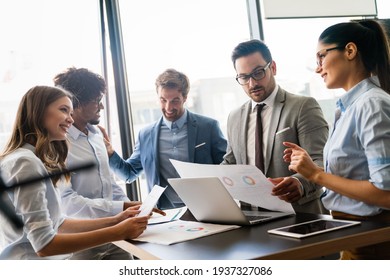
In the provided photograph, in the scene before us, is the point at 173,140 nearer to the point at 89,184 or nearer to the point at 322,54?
the point at 89,184

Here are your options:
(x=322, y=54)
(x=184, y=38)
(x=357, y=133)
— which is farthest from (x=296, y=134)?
(x=184, y=38)

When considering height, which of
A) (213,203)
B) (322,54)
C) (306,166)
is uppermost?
(322,54)

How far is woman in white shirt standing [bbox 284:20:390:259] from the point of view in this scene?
1421 mm

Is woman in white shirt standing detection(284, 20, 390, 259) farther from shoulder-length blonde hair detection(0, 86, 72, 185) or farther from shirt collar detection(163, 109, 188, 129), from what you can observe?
shirt collar detection(163, 109, 188, 129)

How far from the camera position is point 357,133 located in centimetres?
150

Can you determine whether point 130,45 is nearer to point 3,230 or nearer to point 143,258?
point 3,230

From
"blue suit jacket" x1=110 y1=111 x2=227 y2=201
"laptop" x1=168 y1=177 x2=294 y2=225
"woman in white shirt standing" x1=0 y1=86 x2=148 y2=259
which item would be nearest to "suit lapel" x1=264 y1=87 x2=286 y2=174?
"laptop" x1=168 y1=177 x2=294 y2=225

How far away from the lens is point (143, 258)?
1414 mm

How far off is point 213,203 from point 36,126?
76 cm

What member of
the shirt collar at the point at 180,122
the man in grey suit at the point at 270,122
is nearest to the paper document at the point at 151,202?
the man in grey suit at the point at 270,122

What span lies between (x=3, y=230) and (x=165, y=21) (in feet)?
7.37

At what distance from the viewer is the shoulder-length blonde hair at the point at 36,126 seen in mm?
1729

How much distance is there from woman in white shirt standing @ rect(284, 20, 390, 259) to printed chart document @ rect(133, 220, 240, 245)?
368mm
